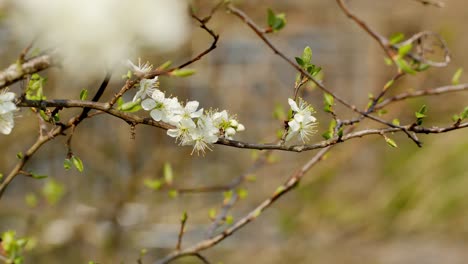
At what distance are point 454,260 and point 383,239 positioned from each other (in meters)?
1.47

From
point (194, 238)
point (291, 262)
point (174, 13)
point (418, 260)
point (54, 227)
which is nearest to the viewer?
point (174, 13)

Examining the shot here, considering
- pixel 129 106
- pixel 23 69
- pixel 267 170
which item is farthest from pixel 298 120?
pixel 267 170

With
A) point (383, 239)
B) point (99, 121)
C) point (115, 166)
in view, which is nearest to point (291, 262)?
point (383, 239)

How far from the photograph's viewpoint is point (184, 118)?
3.59 ft

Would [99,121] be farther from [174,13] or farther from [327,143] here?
[327,143]

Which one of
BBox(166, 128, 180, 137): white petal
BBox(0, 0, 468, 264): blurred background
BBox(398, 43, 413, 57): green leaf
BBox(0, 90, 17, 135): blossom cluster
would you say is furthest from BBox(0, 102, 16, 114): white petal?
BBox(0, 0, 468, 264): blurred background

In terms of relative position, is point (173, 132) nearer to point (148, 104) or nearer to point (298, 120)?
point (148, 104)

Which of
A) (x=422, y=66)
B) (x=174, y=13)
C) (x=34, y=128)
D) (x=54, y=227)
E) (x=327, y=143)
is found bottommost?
(x=327, y=143)

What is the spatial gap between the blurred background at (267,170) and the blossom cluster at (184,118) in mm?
1445

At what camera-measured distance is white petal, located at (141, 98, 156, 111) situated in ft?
3.48

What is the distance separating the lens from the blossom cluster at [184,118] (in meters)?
1.06

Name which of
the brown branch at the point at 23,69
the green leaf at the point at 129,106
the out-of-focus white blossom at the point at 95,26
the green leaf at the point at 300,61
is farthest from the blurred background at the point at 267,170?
the brown branch at the point at 23,69

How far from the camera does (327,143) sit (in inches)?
43.3

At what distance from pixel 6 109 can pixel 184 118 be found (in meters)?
0.28
